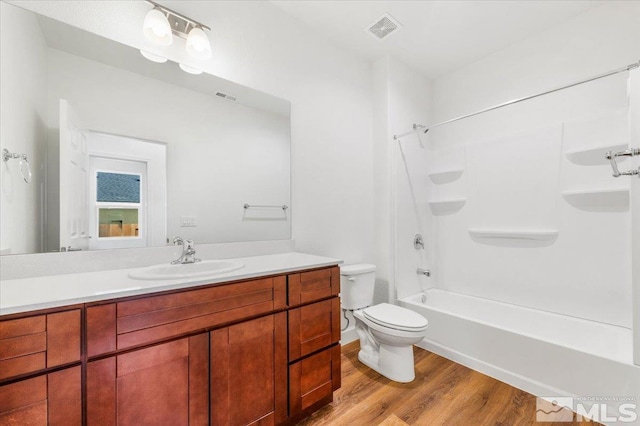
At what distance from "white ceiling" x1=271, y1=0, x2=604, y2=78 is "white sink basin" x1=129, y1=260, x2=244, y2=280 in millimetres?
1925

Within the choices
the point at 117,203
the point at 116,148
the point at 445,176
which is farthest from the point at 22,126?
the point at 445,176

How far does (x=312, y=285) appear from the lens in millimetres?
1562

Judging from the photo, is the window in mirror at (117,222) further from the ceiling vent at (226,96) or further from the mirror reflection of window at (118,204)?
the ceiling vent at (226,96)

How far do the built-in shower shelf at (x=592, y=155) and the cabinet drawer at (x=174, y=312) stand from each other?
7.99 ft

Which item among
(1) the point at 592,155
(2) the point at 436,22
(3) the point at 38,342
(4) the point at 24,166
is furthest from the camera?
(2) the point at 436,22

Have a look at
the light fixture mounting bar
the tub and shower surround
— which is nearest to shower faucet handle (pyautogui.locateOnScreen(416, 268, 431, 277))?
the tub and shower surround

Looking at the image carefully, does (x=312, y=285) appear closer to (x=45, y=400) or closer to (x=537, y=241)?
(x=45, y=400)

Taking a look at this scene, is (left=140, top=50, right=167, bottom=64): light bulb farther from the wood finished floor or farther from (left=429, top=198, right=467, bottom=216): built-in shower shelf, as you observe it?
(left=429, top=198, right=467, bottom=216): built-in shower shelf

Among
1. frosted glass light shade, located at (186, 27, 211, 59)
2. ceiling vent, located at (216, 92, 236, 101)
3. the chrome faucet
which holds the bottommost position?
the chrome faucet

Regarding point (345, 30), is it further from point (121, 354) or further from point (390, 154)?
point (121, 354)

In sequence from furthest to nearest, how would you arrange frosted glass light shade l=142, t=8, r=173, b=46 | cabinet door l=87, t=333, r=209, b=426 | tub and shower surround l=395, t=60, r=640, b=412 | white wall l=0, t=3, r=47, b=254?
tub and shower surround l=395, t=60, r=640, b=412, frosted glass light shade l=142, t=8, r=173, b=46, white wall l=0, t=3, r=47, b=254, cabinet door l=87, t=333, r=209, b=426

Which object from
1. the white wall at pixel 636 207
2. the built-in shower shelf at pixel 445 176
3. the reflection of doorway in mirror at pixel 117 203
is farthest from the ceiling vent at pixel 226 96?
the white wall at pixel 636 207

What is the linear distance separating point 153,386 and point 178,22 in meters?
1.88

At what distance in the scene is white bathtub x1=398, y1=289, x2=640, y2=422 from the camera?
1.55 m
